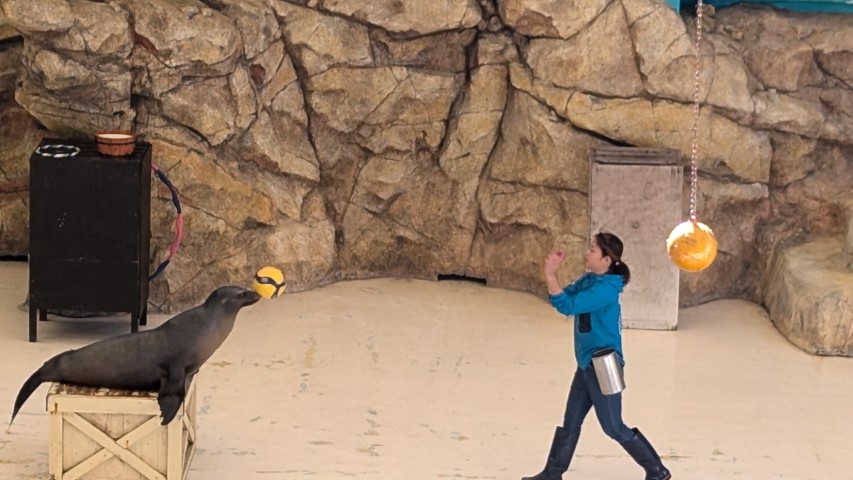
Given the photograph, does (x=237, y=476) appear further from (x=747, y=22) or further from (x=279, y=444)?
(x=747, y=22)

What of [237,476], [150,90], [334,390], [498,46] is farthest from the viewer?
[498,46]

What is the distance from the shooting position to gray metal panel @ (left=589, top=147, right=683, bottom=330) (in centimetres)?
1050

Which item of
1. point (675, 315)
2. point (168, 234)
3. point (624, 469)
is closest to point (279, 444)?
point (624, 469)

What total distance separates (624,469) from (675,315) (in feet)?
7.53

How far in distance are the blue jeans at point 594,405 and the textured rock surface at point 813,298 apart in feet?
8.59

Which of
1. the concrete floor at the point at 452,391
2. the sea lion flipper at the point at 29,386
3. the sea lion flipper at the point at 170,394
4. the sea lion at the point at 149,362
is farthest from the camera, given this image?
the concrete floor at the point at 452,391

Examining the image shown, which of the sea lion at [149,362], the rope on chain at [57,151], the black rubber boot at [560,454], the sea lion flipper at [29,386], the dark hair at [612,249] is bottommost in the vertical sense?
the black rubber boot at [560,454]

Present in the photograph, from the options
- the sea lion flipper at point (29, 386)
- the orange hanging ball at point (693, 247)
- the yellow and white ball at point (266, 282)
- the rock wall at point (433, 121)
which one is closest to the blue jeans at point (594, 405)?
the orange hanging ball at point (693, 247)

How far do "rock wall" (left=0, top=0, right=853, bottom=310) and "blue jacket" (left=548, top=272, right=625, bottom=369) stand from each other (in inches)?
119

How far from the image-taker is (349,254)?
11414 mm

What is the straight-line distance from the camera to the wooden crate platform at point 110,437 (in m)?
7.77

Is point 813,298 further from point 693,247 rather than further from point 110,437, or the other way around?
→ point 110,437

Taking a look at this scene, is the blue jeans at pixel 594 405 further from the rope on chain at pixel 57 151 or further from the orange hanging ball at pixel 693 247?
the rope on chain at pixel 57 151

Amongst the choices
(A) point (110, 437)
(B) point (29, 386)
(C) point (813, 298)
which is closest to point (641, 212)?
(C) point (813, 298)
